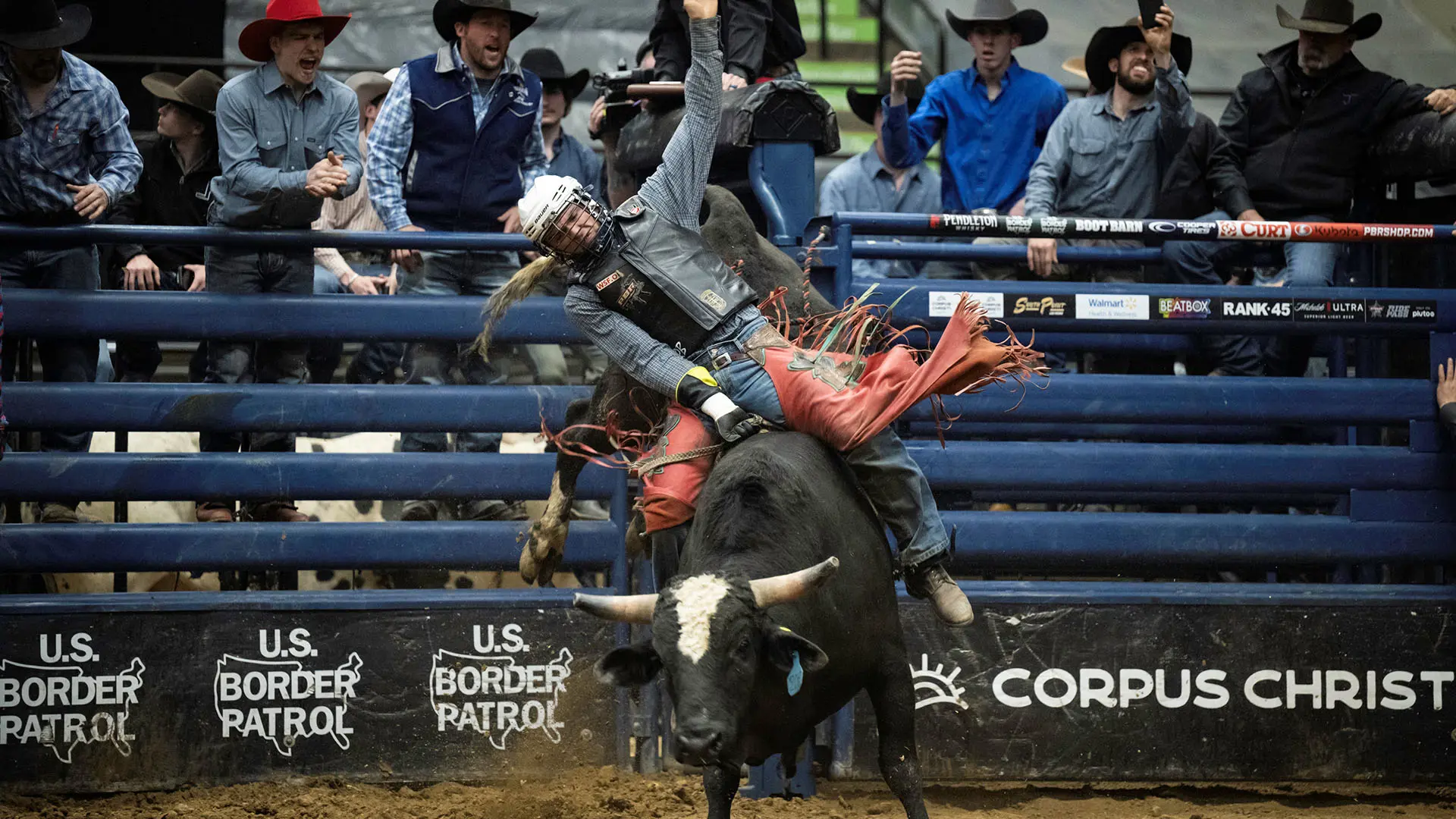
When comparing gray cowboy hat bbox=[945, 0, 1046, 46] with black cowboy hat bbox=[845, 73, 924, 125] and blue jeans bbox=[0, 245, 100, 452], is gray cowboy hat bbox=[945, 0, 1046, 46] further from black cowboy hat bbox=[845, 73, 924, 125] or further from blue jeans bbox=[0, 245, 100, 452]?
blue jeans bbox=[0, 245, 100, 452]

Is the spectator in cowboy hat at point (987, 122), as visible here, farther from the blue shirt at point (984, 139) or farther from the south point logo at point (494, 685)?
the south point logo at point (494, 685)

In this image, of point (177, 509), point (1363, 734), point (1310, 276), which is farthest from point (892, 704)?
point (177, 509)

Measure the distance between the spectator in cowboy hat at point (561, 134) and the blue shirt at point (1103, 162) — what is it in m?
2.51

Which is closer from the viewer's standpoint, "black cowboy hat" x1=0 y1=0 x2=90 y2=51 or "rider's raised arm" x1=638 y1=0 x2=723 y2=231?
"rider's raised arm" x1=638 y1=0 x2=723 y2=231

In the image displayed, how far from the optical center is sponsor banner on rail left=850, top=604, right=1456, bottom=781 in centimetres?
613

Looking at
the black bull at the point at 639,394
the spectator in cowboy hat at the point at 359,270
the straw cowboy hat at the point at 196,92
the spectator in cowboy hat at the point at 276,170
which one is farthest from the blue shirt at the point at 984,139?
the straw cowboy hat at the point at 196,92

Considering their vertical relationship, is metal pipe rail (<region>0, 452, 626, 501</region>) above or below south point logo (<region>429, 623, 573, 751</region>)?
above

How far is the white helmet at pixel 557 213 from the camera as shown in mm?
5090

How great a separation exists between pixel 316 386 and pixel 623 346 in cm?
155

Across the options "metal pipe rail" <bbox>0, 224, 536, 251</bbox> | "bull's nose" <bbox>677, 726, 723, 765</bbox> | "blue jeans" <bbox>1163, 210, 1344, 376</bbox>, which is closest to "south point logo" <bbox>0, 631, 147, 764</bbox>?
"metal pipe rail" <bbox>0, 224, 536, 251</bbox>

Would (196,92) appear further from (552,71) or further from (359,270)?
(552,71)

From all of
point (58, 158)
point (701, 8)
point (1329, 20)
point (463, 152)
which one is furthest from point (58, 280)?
point (1329, 20)

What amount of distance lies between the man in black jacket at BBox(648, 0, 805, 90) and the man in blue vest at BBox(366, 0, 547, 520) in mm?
690

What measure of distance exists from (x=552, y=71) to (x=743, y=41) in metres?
2.54
